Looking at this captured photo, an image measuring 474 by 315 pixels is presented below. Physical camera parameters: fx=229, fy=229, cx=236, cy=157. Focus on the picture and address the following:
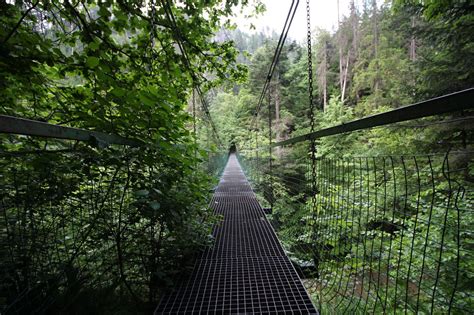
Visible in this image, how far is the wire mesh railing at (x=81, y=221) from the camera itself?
0.76 meters

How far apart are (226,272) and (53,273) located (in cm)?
80

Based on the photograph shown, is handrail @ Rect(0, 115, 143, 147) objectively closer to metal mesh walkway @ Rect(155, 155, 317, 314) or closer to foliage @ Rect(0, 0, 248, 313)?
foliage @ Rect(0, 0, 248, 313)

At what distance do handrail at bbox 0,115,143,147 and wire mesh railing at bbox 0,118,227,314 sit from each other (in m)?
0.05

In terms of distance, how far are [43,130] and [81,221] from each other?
1.47ft

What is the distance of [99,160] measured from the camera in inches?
33.8

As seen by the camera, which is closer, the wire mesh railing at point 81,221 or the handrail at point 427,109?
the handrail at point 427,109

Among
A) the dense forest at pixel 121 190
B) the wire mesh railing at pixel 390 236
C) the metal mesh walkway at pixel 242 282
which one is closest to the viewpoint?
the wire mesh railing at pixel 390 236

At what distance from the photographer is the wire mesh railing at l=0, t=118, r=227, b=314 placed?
76 centimetres

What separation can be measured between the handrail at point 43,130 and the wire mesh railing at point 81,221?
0.16 ft

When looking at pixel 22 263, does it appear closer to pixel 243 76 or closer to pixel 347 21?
pixel 243 76

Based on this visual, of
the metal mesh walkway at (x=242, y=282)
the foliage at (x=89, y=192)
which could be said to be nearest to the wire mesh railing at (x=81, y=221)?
the foliage at (x=89, y=192)

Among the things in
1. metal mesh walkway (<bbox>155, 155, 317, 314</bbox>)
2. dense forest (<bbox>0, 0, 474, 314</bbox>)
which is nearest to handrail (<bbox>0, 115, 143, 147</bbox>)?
dense forest (<bbox>0, 0, 474, 314</bbox>)

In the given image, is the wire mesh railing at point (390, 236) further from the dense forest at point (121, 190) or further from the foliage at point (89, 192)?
the foliage at point (89, 192)

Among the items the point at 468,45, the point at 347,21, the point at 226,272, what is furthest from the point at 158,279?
the point at 347,21
